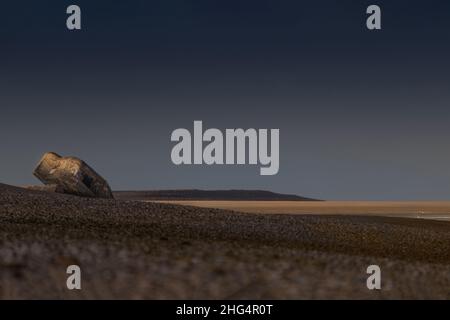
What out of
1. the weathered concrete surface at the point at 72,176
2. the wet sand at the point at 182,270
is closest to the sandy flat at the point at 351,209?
the weathered concrete surface at the point at 72,176

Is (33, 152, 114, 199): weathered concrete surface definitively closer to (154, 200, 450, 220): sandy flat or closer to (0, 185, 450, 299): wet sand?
(154, 200, 450, 220): sandy flat

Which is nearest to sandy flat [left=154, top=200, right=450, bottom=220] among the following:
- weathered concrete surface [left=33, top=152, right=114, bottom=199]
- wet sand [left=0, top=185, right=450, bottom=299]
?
weathered concrete surface [left=33, top=152, right=114, bottom=199]

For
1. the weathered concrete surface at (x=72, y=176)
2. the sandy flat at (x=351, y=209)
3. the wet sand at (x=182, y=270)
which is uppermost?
the weathered concrete surface at (x=72, y=176)

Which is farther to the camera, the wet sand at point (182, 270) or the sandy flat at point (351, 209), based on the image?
the sandy flat at point (351, 209)

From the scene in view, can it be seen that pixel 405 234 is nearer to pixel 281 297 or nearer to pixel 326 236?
pixel 326 236

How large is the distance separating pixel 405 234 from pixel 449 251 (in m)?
3.39

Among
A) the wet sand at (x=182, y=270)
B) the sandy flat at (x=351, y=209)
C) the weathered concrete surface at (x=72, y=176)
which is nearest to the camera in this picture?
the wet sand at (x=182, y=270)

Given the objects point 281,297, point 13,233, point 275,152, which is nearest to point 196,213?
point 275,152

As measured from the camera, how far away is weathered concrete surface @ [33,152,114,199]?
33.0 meters

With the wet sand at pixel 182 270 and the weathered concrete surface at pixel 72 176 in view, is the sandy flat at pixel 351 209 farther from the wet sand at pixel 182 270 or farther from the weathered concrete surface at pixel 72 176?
the wet sand at pixel 182 270

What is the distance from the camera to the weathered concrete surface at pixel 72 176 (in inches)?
1299

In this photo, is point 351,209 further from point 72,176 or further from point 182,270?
point 182,270
